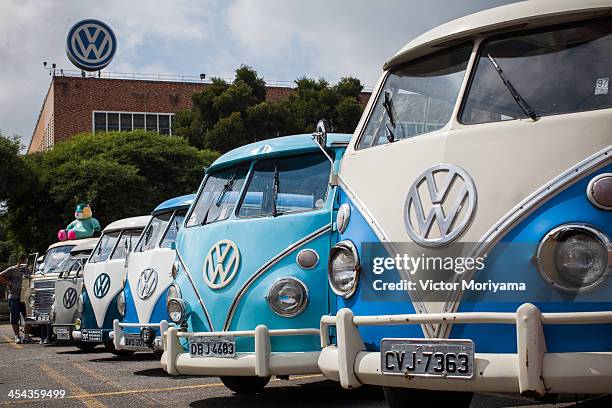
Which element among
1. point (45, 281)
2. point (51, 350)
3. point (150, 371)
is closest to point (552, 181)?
point (150, 371)

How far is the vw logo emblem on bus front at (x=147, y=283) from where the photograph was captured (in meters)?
10.9

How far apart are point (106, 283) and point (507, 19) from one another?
31.6 feet

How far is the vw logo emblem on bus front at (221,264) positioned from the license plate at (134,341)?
3.27 meters

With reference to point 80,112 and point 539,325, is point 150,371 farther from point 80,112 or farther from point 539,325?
point 80,112

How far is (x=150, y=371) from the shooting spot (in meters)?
11.0

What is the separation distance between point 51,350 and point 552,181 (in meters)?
12.5

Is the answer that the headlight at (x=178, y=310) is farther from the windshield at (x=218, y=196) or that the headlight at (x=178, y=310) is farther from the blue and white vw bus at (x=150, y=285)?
the blue and white vw bus at (x=150, y=285)

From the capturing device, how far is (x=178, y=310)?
7871 millimetres

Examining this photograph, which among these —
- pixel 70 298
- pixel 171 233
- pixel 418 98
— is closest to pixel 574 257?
pixel 418 98

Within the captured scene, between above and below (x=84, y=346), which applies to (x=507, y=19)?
above

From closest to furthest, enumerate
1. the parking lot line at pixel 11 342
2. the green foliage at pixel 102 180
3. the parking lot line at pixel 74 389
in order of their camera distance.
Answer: the parking lot line at pixel 74 389 < the parking lot line at pixel 11 342 < the green foliage at pixel 102 180

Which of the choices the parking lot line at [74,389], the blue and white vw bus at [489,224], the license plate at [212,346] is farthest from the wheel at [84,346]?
the blue and white vw bus at [489,224]

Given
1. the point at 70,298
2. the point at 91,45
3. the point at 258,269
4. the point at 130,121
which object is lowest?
the point at 70,298

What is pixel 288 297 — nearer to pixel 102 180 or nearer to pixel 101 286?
pixel 101 286
